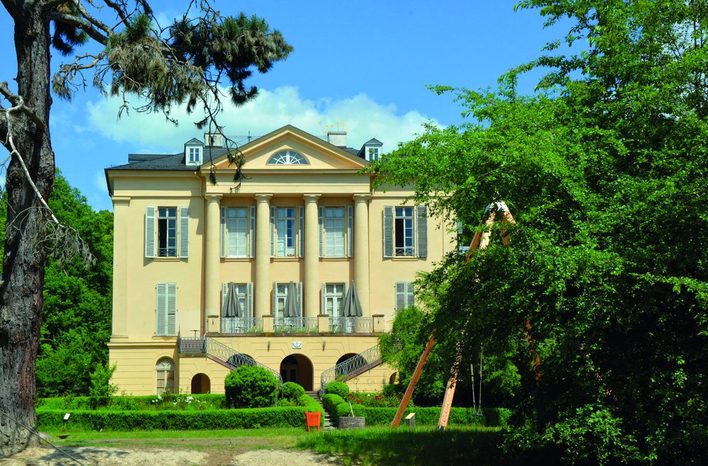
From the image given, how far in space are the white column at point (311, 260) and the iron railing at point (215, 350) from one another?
13.2 feet

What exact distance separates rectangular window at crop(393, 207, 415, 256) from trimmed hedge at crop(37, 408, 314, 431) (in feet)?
55.0

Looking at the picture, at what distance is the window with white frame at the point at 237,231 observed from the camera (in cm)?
4319

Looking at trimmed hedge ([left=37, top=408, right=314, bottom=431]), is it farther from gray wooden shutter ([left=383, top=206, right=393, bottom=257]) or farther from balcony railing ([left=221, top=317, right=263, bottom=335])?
gray wooden shutter ([left=383, top=206, right=393, bottom=257])

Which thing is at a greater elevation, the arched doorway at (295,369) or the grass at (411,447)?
the arched doorway at (295,369)

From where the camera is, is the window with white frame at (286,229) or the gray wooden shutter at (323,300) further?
the window with white frame at (286,229)

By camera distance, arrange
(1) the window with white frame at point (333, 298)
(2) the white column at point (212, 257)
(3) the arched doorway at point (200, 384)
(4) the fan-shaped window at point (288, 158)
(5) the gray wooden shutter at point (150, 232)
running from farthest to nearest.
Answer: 1. (1) the window with white frame at point (333, 298)
2. (4) the fan-shaped window at point (288, 158)
3. (5) the gray wooden shutter at point (150, 232)
4. (2) the white column at point (212, 257)
5. (3) the arched doorway at point (200, 384)

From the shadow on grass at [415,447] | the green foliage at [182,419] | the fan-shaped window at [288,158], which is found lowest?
the green foliage at [182,419]

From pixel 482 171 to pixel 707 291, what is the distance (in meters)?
4.21

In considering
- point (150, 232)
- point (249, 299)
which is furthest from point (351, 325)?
point (150, 232)

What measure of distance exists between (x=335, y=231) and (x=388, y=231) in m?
2.43

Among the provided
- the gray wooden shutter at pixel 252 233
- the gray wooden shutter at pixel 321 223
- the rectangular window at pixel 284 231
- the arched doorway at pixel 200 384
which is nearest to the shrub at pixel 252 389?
the arched doorway at pixel 200 384

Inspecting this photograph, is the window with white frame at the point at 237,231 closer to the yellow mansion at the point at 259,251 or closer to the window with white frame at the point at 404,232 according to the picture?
the yellow mansion at the point at 259,251

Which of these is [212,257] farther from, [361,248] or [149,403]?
[149,403]

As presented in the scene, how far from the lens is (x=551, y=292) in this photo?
14367 mm
